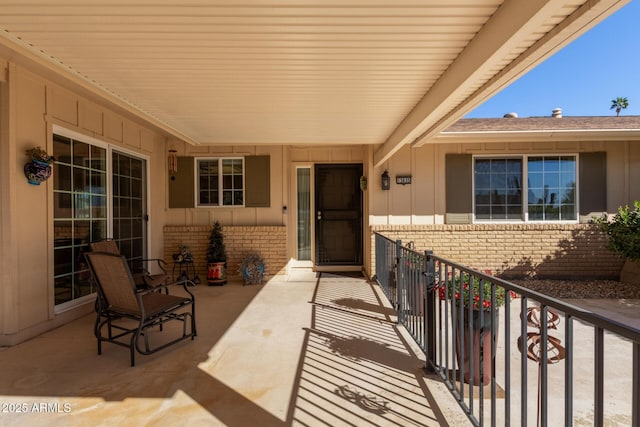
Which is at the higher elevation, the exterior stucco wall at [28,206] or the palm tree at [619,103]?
the palm tree at [619,103]

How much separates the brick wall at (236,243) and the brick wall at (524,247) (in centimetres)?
182

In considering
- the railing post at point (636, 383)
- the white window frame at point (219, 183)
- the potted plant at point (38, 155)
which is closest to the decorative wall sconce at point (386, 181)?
the white window frame at point (219, 183)

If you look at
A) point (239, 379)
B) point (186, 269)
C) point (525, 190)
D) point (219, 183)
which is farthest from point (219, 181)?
point (525, 190)

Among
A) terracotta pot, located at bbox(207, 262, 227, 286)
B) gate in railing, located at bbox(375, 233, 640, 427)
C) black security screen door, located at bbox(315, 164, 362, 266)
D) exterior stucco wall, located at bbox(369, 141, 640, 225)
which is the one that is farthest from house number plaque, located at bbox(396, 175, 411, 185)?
terracotta pot, located at bbox(207, 262, 227, 286)

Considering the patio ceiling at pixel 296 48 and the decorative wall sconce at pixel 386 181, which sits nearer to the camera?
the patio ceiling at pixel 296 48

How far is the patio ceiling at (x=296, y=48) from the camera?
181cm

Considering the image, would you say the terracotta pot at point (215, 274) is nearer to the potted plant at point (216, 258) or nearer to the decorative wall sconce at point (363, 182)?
the potted plant at point (216, 258)

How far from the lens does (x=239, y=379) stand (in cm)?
238

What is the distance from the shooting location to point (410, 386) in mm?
2279

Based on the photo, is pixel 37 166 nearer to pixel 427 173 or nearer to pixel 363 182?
pixel 363 182

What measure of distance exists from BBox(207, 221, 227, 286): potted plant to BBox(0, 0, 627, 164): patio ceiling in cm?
261

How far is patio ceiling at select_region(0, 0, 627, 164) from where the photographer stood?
1808mm

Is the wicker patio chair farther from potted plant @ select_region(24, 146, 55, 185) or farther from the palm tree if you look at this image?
the palm tree

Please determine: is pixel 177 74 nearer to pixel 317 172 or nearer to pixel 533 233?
pixel 317 172
